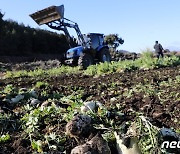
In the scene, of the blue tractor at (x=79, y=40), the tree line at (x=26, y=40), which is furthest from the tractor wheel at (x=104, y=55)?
the tree line at (x=26, y=40)

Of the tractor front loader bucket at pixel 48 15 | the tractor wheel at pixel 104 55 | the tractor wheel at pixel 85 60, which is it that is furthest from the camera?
the tractor wheel at pixel 104 55

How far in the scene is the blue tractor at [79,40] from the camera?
1591cm

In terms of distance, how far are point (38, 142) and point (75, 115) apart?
0.38 metres

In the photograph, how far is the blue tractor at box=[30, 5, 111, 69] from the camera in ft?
52.2

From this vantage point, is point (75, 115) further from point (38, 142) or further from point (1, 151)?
point (1, 151)

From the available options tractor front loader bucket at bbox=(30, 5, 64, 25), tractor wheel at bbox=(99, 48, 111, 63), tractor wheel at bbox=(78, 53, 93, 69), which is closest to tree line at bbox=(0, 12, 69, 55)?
tractor front loader bucket at bbox=(30, 5, 64, 25)

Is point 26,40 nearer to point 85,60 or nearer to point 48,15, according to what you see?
point 48,15

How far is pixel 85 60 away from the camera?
14945 mm

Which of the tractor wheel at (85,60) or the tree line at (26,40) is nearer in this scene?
the tractor wheel at (85,60)

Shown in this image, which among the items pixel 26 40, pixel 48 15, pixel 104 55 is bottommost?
pixel 104 55

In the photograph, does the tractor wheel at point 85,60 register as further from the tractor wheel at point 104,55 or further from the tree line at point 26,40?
the tree line at point 26,40

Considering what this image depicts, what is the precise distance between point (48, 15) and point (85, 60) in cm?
322

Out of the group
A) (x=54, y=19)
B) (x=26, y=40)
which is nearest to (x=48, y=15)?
(x=54, y=19)

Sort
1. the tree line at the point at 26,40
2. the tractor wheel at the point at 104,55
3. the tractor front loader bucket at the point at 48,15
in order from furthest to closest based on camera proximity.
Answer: the tree line at the point at 26,40, the tractor wheel at the point at 104,55, the tractor front loader bucket at the point at 48,15
